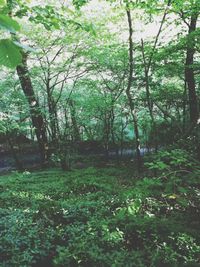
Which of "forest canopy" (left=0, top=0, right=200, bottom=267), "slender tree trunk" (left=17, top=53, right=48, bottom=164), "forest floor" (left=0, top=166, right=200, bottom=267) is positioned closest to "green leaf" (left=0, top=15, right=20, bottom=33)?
"forest canopy" (left=0, top=0, right=200, bottom=267)

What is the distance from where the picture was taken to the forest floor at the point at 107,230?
110 inches

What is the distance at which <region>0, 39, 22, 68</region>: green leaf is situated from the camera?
0.81m

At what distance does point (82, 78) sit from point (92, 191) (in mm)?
8783

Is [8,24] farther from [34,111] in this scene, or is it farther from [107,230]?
[34,111]

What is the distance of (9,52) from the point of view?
2.69 ft

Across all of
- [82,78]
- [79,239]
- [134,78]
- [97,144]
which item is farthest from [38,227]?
[97,144]

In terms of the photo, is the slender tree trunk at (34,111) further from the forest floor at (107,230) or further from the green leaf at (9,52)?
the green leaf at (9,52)

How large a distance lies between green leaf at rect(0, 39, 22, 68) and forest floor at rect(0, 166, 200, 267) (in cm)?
199

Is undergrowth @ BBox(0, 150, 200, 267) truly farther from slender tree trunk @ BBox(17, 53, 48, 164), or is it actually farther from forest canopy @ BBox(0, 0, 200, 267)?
slender tree trunk @ BBox(17, 53, 48, 164)

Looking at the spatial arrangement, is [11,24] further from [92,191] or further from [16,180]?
[16,180]

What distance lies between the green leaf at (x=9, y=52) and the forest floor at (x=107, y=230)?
199 centimetres

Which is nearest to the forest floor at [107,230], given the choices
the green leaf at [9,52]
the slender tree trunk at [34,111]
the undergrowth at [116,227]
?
the undergrowth at [116,227]

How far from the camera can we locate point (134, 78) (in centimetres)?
1386

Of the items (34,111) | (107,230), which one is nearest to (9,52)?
(107,230)
